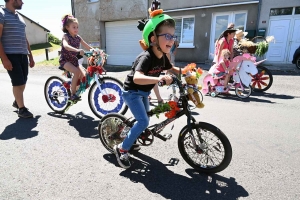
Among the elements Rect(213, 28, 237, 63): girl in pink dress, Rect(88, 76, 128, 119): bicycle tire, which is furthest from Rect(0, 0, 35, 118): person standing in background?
Rect(213, 28, 237, 63): girl in pink dress

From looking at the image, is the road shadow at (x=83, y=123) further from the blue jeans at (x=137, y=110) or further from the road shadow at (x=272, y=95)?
the road shadow at (x=272, y=95)

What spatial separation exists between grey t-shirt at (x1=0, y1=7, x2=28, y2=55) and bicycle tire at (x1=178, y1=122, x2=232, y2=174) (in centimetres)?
377

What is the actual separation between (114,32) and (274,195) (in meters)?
16.0

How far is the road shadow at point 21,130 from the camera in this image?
3.82 m

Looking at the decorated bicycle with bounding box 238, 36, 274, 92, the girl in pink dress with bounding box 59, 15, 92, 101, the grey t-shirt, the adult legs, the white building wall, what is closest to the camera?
the grey t-shirt

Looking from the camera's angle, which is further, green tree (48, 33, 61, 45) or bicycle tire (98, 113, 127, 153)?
green tree (48, 33, 61, 45)

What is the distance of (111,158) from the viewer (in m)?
3.15

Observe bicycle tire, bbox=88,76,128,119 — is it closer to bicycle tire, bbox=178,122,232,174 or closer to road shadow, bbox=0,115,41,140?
road shadow, bbox=0,115,41,140

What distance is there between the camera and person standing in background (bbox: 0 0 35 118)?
4227 millimetres

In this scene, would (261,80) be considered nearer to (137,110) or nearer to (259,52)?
(259,52)

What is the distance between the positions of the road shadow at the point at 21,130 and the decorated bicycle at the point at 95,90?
67 centimetres

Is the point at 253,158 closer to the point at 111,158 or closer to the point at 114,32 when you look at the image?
the point at 111,158

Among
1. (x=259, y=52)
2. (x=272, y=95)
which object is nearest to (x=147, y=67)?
(x=259, y=52)

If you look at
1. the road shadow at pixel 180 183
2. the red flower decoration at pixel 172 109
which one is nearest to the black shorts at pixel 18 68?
the road shadow at pixel 180 183
